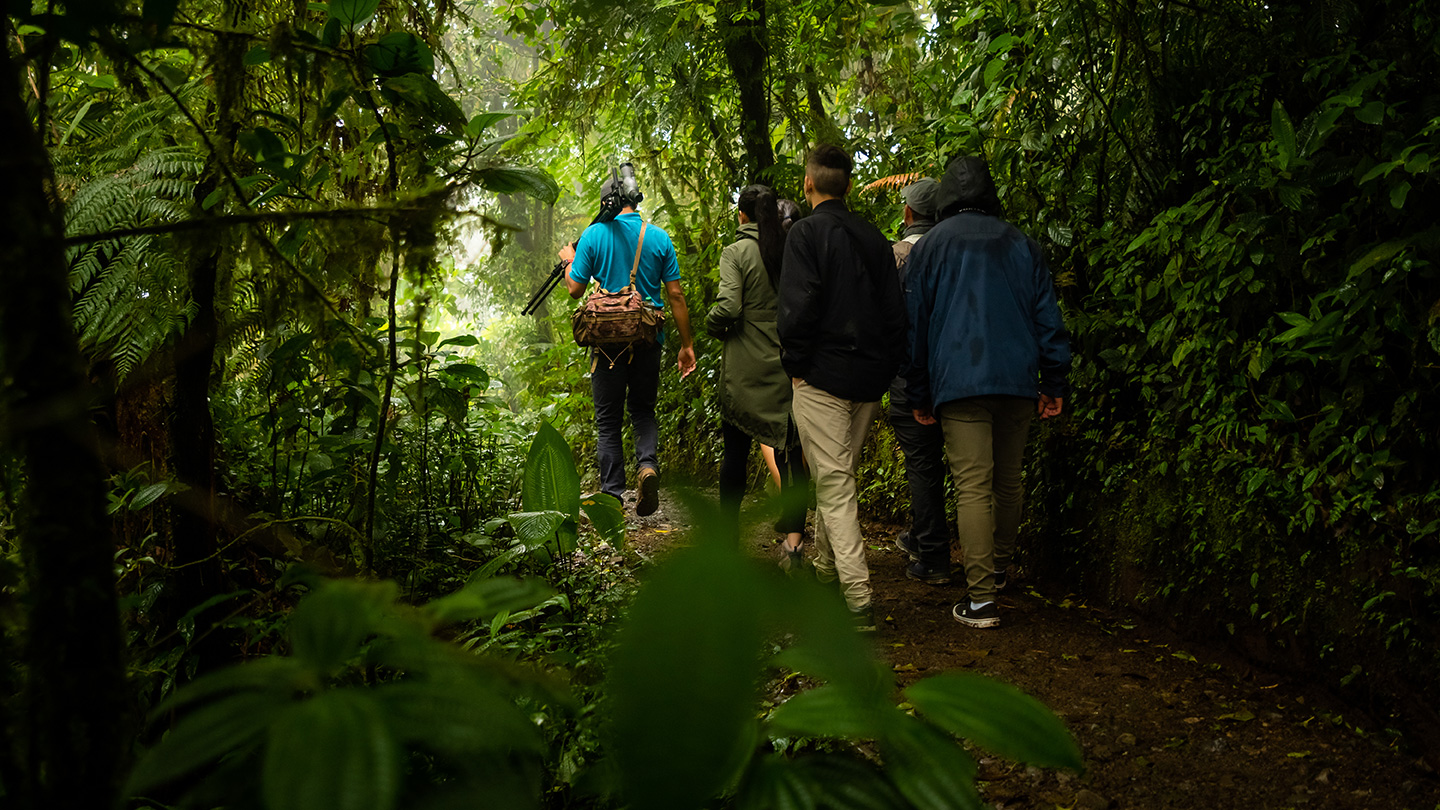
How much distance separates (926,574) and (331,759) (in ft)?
16.8

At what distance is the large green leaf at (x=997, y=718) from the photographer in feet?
1.93

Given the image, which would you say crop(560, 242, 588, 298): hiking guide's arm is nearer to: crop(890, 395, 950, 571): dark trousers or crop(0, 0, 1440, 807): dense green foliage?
crop(0, 0, 1440, 807): dense green foliage

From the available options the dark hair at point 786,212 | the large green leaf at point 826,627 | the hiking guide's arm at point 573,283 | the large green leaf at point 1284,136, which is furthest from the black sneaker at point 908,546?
the large green leaf at point 826,627

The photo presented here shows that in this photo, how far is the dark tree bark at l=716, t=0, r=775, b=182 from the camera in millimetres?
7234

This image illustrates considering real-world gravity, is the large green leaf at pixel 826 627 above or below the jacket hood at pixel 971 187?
below

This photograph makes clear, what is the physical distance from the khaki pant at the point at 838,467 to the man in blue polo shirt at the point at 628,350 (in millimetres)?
1896

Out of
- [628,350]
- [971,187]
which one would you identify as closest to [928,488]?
[971,187]

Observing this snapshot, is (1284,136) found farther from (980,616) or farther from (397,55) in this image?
(397,55)

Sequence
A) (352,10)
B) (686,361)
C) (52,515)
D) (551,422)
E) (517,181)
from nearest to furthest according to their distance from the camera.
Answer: (52,515) < (352,10) < (517,181) < (551,422) < (686,361)

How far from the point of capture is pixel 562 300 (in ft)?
37.4

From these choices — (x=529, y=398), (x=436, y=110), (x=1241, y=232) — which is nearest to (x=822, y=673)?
(x=436, y=110)

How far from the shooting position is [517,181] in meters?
1.68

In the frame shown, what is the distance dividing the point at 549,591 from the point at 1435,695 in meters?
3.50

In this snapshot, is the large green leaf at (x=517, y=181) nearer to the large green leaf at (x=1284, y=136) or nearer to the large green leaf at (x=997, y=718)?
the large green leaf at (x=997, y=718)
